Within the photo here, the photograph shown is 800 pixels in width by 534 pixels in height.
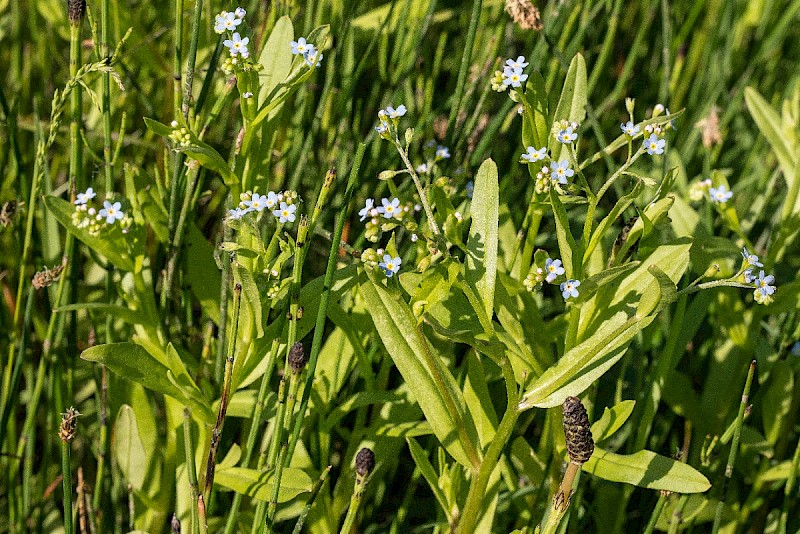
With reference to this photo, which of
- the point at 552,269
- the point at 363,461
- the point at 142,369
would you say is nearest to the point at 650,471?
the point at 552,269

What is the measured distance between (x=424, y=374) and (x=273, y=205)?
0.36m

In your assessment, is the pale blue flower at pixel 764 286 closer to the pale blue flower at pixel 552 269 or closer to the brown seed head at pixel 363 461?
the pale blue flower at pixel 552 269

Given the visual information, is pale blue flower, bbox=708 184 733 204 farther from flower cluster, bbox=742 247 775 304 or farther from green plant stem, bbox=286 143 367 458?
green plant stem, bbox=286 143 367 458

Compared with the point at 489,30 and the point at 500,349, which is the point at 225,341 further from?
the point at 489,30

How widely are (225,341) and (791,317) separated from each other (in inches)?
43.4

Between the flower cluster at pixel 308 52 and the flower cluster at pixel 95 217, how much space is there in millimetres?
392

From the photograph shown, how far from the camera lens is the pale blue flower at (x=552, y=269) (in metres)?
1.23

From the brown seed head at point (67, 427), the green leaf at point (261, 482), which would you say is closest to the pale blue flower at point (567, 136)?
the green leaf at point (261, 482)

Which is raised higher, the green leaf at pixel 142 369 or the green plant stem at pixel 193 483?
the green leaf at pixel 142 369

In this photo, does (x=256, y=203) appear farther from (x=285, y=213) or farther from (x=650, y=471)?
(x=650, y=471)

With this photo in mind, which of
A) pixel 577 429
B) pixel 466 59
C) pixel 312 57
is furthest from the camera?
pixel 466 59

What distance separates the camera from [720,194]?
5.35 ft

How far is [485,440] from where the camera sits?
1388 millimetres

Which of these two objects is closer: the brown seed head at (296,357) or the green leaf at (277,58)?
the brown seed head at (296,357)
